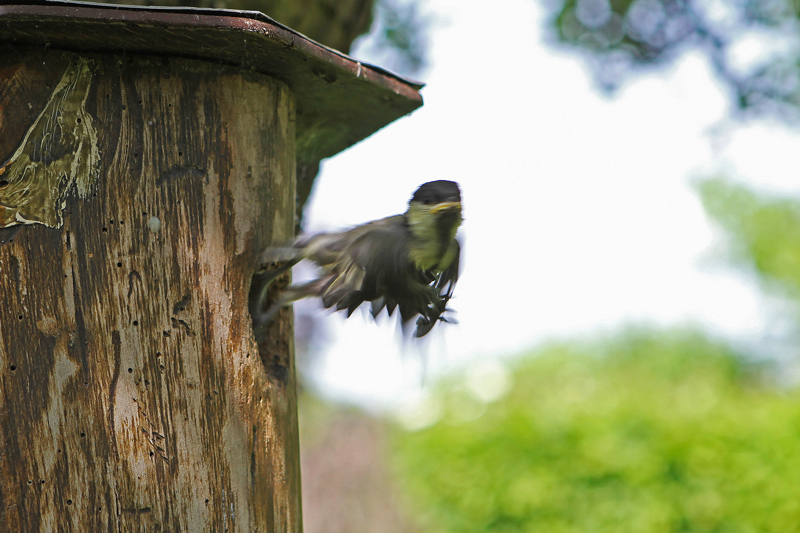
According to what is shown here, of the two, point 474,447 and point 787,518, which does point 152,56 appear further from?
point 787,518

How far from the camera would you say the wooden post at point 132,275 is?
156 cm

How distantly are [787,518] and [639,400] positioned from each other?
1269 millimetres

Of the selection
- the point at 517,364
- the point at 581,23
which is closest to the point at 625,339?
the point at 517,364

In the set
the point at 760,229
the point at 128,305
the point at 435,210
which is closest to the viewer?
the point at 128,305

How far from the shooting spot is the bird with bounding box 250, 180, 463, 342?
1.72 meters

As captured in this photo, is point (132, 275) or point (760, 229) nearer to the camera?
point (132, 275)

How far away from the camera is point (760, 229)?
60.0 feet

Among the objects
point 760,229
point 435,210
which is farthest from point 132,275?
point 760,229

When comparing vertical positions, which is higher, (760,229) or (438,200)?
(760,229)

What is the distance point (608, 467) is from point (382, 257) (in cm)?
399

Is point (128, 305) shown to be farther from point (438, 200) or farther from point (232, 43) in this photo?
point (438, 200)

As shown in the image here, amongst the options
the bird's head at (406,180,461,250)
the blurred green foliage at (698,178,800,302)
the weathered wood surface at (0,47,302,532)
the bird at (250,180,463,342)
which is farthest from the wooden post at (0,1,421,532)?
the blurred green foliage at (698,178,800,302)

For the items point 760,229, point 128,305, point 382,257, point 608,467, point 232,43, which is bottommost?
point 608,467

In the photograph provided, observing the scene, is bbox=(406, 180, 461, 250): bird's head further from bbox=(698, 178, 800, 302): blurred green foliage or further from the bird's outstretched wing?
bbox=(698, 178, 800, 302): blurred green foliage
